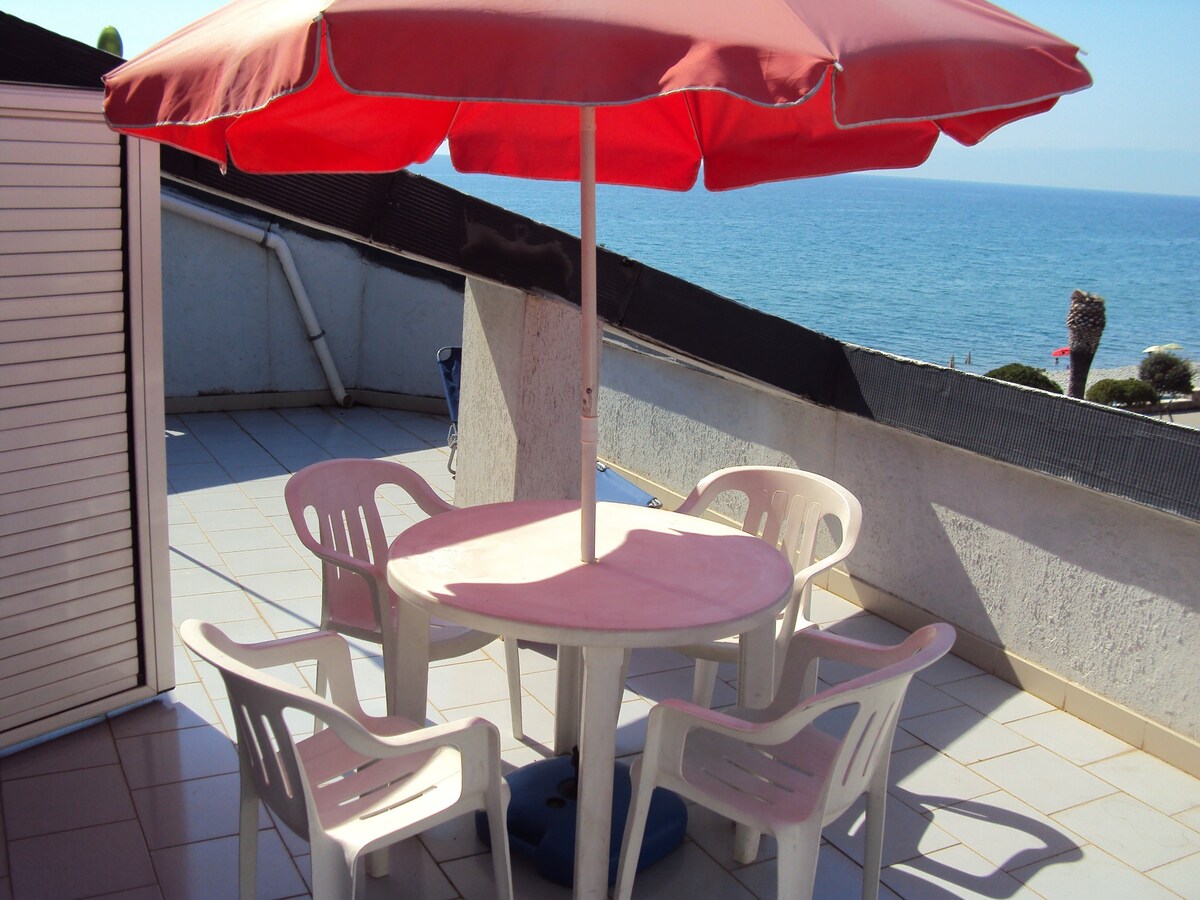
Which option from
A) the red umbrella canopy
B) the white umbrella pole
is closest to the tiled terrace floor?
the white umbrella pole

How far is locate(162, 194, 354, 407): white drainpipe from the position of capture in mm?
8141

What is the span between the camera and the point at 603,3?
1.85m

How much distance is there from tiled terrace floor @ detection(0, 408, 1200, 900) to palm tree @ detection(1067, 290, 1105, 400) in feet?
34.0

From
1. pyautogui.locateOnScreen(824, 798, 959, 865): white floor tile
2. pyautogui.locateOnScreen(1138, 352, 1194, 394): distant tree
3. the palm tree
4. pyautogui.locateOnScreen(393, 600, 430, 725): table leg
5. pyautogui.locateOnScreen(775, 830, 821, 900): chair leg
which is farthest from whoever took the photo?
pyautogui.locateOnScreen(1138, 352, 1194, 394): distant tree

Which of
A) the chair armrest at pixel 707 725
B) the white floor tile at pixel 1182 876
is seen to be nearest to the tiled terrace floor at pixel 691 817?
the white floor tile at pixel 1182 876

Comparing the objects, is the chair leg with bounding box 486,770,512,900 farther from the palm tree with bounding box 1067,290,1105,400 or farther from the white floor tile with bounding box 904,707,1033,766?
the palm tree with bounding box 1067,290,1105,400

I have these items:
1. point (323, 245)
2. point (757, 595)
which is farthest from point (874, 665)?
point (323, 245)

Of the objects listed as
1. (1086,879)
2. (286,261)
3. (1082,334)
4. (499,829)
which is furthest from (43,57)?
(1082,334)

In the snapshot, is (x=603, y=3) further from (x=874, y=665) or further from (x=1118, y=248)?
(x=1118, y=248)

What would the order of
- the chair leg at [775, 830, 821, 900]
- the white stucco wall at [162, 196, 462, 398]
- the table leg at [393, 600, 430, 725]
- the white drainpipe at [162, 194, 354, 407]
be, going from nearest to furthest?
1. the chair leg at [775, 830, 821, 900]
2. the table leg at [393, 600, 430, 725]
3. the white drainpipe at [162, 194, 354, 407]
4. the white stucco wall at [162, 196, 462, 398]

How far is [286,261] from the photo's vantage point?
848 centimetres

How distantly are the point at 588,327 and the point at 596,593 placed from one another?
65cm

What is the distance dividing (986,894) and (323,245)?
23.5 feet

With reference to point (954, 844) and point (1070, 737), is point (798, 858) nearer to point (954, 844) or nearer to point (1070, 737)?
Answer: point (954, 844)
